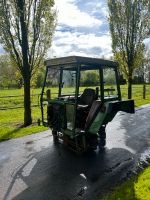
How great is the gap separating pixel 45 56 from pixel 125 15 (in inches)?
300

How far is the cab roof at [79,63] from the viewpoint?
638 cm

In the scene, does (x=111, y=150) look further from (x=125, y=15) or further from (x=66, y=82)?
(x=125, y=15)

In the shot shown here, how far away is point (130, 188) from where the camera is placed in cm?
479

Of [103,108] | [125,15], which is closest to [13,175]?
[103,108]

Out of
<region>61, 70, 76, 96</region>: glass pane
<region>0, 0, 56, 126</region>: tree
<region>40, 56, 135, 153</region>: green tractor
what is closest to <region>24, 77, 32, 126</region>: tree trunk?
<region>0, 0, 56, 126</region>: tree

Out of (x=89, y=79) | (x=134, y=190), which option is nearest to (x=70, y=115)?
Result: (x=89, y=79)

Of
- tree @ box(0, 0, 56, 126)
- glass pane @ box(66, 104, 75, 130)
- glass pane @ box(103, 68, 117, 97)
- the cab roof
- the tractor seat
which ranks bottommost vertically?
glass pane @ box(66, 104, 75, 130)

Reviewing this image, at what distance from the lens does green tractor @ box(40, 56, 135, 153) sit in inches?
264

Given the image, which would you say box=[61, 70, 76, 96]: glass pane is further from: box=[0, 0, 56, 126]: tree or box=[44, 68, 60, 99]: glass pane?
box=[0, 0, 56, 126]: tree

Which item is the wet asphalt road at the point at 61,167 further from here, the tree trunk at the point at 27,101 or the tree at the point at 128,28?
the tree at the point at 128,28

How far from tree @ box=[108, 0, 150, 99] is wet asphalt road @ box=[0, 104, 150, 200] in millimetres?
9154

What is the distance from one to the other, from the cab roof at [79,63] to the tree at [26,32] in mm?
3478

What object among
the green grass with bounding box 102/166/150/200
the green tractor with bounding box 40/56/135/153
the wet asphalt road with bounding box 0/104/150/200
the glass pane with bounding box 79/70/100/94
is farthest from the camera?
the glass pane with bounding box 79/70/100/94

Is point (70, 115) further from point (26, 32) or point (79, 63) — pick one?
point (26, 32)
